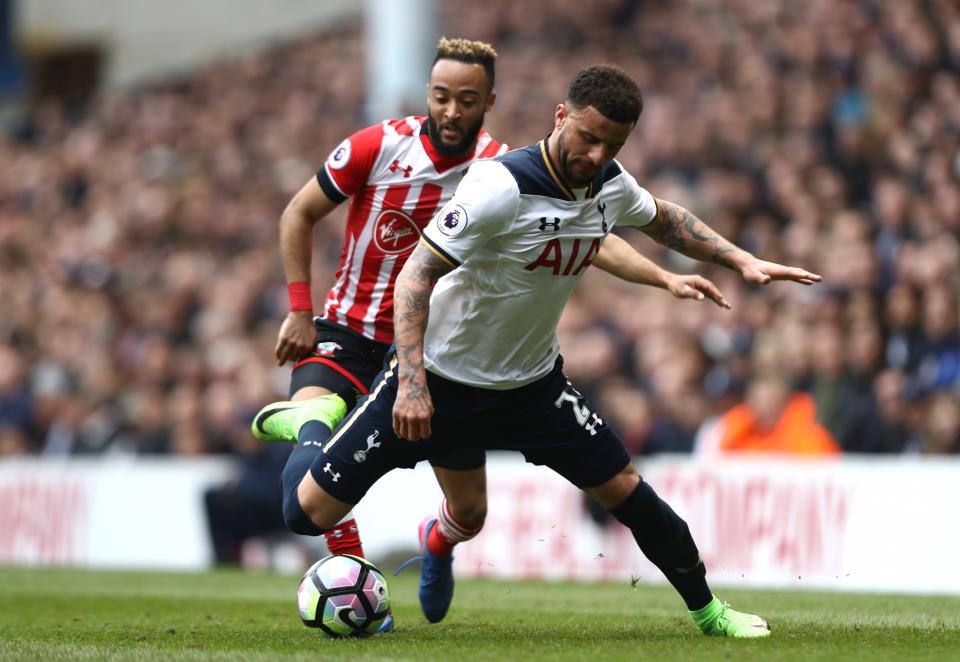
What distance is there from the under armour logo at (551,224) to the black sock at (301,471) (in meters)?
1.47

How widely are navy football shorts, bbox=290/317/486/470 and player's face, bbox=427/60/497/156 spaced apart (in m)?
1.03

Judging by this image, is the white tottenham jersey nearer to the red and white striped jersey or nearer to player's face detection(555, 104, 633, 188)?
player's face detection(555, 104, 633, 188)

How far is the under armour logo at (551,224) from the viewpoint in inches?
241

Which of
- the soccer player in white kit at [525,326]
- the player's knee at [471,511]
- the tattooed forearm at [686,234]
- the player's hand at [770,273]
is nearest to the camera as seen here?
the soccer player in white kit at [525,326]

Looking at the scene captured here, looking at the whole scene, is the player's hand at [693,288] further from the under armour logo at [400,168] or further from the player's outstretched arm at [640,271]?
the under armour logo at [400,168]

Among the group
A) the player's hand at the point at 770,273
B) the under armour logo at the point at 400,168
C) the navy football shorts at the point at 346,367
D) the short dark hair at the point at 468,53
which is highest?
the short dark hair at the point at 468,53

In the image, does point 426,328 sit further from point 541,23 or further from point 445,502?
point 541,23

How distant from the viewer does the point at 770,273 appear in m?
6.43

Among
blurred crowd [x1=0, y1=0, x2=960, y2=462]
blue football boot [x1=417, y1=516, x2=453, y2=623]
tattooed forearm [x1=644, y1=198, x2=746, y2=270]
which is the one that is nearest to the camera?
tattooed forearm [x1=644, y1=198, x2=746, y2=270]

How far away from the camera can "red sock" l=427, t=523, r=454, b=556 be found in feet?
26.5

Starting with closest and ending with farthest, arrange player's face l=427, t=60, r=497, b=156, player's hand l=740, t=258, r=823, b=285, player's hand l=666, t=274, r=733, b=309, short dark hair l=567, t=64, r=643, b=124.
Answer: short dark hair l=567, t=64, r=643, b=124 → player's hand l=740, t=258, r=823, b=285 → player's hand l=666, t=274, r=733, b=309 → player's face l=427, t=60, r=497, b=156

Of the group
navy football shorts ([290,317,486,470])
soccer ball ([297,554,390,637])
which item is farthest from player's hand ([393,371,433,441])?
navy football shorts ([290,317,486,470])

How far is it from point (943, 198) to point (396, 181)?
677cm

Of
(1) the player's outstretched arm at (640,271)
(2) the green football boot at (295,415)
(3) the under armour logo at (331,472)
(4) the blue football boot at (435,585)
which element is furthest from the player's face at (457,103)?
(4) the blue football boot at (435,585)
